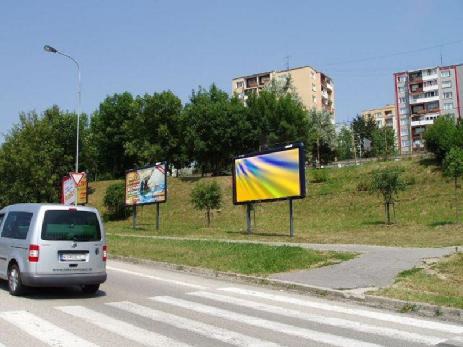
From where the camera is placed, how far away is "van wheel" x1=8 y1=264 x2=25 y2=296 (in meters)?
10.5

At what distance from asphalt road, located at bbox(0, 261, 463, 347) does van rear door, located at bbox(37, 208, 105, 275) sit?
0.59 meters

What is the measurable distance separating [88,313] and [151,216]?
1387 inches

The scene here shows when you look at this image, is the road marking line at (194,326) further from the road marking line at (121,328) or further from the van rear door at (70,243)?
the van rear door at (70,243)

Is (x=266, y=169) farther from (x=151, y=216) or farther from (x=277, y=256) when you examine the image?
(x=151, y=216)

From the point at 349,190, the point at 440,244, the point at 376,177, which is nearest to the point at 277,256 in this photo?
the point at 440,244

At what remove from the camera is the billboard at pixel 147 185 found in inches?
1185

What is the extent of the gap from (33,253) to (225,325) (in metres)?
4.39

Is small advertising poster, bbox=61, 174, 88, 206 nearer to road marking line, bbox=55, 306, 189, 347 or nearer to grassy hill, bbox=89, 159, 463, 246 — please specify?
grassy hill, bbox=89, 159, 463, 246

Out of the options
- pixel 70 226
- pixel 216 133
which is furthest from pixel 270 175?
pixel 216 133

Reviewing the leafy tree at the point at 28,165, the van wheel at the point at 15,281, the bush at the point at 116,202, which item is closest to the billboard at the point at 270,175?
the van wheel at the point at 15,281

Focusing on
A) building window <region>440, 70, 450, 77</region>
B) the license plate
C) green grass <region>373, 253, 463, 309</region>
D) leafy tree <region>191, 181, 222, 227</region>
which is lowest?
green grass <region>373, 253, 463, 309</region>

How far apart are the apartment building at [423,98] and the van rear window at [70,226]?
9748cm

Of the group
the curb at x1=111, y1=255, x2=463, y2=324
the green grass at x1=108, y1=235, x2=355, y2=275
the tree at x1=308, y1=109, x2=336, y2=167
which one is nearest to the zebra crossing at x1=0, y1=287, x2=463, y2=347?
the curb at x1=111, y1=255, x2=463, y2=324

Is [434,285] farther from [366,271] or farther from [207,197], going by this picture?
[207,197]
